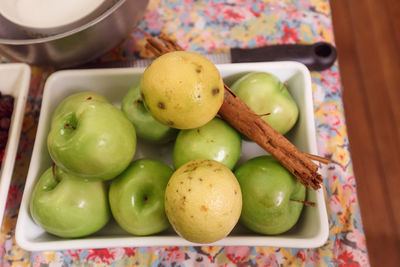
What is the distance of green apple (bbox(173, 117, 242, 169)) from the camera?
0.51 metres

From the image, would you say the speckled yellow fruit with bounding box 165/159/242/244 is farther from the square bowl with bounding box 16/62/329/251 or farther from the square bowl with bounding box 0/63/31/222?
the square bowl with bounding box 0/63/31/222

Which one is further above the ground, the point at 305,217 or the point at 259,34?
the point at 259,34

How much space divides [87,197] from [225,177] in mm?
206

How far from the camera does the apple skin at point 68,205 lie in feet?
1.60

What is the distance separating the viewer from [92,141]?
0.46 m

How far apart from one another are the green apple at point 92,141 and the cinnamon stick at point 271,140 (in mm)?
153

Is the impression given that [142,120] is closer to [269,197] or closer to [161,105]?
[161,105]

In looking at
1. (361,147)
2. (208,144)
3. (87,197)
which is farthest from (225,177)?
(361,147)

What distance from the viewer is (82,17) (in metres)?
0.61

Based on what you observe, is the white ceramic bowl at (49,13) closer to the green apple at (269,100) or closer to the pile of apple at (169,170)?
the pile of apple at (169,170)

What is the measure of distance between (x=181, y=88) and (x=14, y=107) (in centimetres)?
35

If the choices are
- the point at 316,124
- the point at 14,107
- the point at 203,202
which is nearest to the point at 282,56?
the point at 316,124

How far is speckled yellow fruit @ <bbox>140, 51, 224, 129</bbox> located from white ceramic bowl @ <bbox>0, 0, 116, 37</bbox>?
25 cm

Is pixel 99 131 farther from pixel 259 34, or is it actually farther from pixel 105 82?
pixel 259 34
